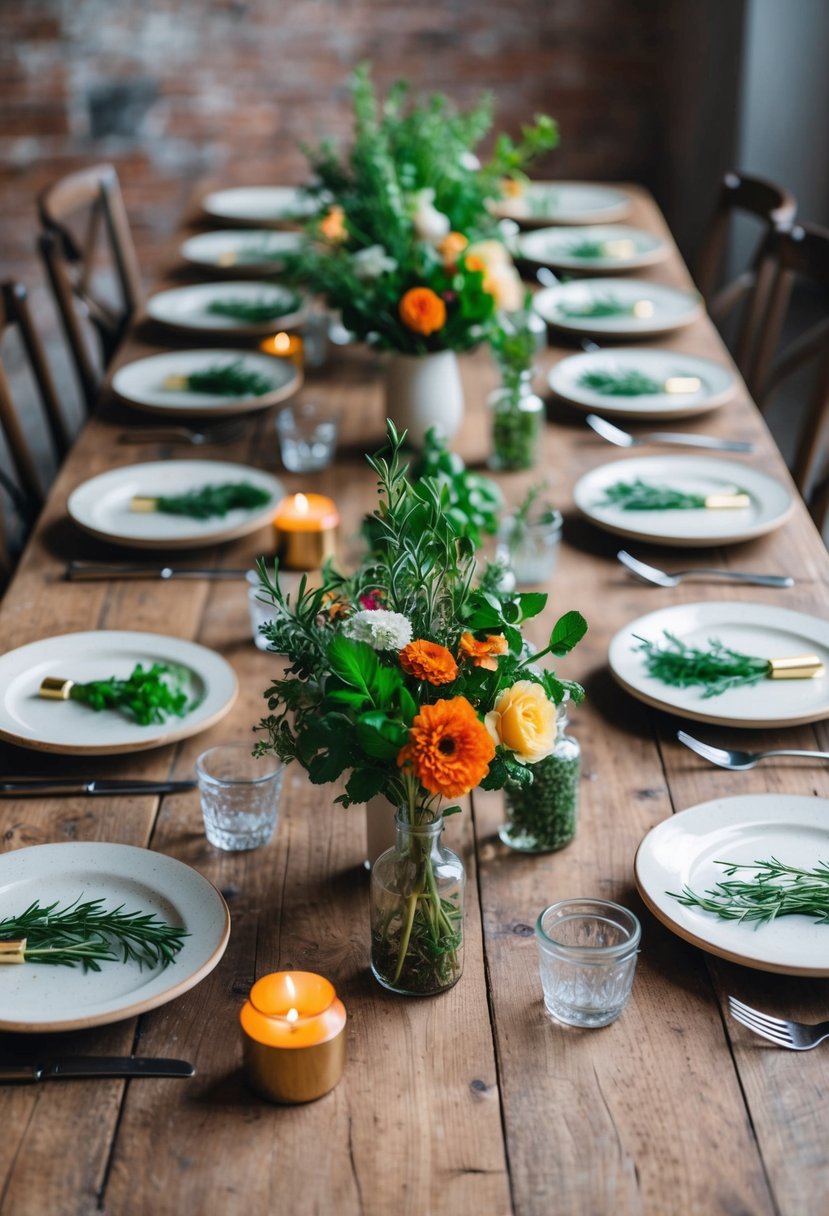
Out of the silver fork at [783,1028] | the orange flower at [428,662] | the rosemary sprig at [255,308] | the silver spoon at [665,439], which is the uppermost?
the orange flower at [428,662]

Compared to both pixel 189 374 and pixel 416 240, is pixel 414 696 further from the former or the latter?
pixel 189 374

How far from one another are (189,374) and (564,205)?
142 cm

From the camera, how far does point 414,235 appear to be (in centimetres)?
213

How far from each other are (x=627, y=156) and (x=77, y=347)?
3.06m

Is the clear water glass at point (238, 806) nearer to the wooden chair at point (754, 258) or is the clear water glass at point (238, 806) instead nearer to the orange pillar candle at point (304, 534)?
the orange pillar candle at point (304, 534)

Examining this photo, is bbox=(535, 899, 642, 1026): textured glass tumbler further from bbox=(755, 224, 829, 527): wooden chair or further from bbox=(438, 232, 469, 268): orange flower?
bbox=(755, 224, 829, 527): wooden chair

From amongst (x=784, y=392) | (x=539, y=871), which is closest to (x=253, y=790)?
(x=539, y=871)

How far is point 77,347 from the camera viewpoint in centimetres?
282

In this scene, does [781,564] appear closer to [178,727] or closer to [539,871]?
[539,871]

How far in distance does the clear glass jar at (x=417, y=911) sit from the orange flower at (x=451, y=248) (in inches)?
45.0

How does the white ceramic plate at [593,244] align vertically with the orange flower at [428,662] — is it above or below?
below

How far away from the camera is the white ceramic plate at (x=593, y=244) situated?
288 cm

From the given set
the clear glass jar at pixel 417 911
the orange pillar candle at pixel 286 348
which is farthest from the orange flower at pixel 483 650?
the orange pillar candle at pixel 286 348

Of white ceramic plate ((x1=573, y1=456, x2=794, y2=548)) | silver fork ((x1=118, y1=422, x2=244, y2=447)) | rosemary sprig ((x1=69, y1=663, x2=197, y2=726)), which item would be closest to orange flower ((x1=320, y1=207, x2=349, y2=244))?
silver fork ((x1=118, y1=422, x2=244, y2=447))
